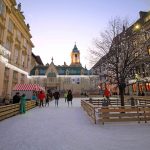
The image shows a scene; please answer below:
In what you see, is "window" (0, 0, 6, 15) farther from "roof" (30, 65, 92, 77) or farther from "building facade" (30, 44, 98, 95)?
"roof" (30, 65, 92, 77)

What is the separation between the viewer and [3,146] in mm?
5887

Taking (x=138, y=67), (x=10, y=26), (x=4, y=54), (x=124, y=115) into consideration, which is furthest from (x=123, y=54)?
(x=10, y=26)

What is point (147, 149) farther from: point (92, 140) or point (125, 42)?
point (125, 42)

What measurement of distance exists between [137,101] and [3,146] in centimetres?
2202

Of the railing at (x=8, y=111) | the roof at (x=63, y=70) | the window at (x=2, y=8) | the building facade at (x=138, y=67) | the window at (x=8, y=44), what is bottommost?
the railing at (x=8, y=111)

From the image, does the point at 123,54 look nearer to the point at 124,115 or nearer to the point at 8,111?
the point at 124,115

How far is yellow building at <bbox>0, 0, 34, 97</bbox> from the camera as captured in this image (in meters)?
24.5

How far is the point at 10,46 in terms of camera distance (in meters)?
28.6

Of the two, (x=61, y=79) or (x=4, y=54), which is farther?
(x=61, y=79)

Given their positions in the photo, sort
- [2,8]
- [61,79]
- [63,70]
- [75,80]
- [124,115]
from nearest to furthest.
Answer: [124,115] → [2,8] → [61,79] → [75,80] → [63,70]

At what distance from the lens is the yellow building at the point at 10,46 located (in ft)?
80.2

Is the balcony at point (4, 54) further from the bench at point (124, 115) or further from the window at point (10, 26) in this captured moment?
the bench at point (124, 115)

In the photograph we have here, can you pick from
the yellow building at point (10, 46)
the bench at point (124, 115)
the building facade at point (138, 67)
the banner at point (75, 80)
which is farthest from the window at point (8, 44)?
the banner at point (75, 80)


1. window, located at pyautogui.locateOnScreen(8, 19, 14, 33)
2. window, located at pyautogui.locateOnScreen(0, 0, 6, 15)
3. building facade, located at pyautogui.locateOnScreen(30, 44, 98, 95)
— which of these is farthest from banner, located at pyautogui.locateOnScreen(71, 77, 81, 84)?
window, located at pyautogui.locateOnScreen(0, 0, 6, 15)
